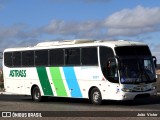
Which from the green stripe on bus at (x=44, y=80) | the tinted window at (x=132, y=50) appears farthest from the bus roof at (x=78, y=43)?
the green stripe on bus at (x=44, y=80)

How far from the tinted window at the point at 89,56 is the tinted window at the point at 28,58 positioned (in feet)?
14.6

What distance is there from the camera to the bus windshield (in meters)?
25.1

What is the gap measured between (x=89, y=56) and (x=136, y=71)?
2.65m

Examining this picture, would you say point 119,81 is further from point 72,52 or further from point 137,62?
point 72,52

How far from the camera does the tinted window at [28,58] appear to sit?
30453mm

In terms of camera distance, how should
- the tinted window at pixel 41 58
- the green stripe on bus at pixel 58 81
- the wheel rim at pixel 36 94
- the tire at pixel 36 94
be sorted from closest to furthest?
the green stripe on bus at pixel 58 81, the tinted window at pixel 41 58, the tire at pixel 36 94, the wheel rim at pixel 36 94

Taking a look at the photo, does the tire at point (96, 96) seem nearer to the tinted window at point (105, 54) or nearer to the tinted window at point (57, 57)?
the tinted window at point (105, 54)

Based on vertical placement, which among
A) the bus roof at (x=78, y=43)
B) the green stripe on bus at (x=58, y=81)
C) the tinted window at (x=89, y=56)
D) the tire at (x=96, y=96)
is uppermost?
A: the bus roof at (x=78, y=43)

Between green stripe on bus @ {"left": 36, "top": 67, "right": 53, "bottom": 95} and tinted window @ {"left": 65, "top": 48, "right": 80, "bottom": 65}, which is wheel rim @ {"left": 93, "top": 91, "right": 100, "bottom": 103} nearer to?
tinted window @ {"left": 65, "top": 48, "right": 80, "bottom": 65}

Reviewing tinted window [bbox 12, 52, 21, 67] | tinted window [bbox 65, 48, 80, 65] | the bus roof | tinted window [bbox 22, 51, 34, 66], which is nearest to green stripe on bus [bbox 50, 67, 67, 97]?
tinted window [bbox 65, 48, 80, 65]

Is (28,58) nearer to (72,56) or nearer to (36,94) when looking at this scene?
(36,94)

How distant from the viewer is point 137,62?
25.5 m

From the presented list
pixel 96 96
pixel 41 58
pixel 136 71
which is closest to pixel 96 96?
pixel 96 96

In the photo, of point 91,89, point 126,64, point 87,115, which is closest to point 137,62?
point 126,64
